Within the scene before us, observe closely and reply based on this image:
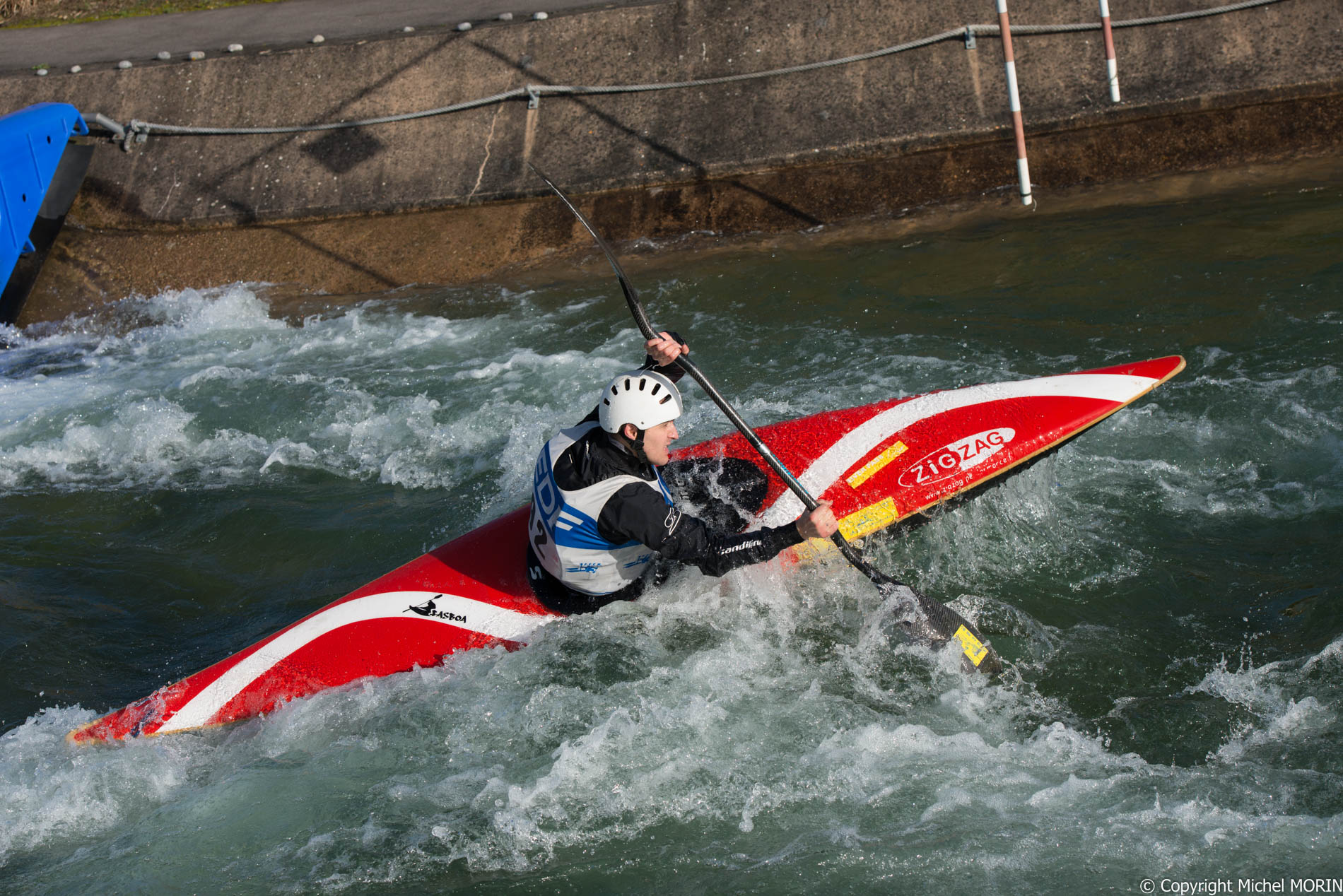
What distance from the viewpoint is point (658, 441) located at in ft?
12.2

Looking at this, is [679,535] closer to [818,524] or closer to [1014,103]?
[818,524]

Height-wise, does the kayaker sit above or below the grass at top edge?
below

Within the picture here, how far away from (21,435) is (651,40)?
18.8 feet

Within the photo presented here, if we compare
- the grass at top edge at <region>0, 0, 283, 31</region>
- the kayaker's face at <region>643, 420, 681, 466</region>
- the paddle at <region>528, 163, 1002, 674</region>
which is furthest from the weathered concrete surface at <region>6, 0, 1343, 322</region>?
the kayaker's face at <region>643, 420, 681, 466</region>

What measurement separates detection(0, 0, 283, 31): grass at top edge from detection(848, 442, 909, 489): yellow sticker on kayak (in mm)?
9242

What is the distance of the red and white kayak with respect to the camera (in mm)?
4305

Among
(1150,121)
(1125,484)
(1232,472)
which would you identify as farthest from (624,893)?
(1150,121)

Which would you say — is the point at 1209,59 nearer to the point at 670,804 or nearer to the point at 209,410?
the point at 670,804

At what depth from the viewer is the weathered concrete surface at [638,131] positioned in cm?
766

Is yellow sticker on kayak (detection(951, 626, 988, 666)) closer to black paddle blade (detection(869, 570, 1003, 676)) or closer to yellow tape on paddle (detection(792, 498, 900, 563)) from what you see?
black paddle blade (detection(869, 570, 1003, 676))

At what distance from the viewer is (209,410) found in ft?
22.8

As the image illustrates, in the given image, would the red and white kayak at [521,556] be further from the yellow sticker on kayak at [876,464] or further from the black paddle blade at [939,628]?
the black paddle blade at [939,628]

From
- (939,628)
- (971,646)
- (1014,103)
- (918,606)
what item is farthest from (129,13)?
(971,646)

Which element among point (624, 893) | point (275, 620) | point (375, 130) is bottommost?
point (624, 893)
